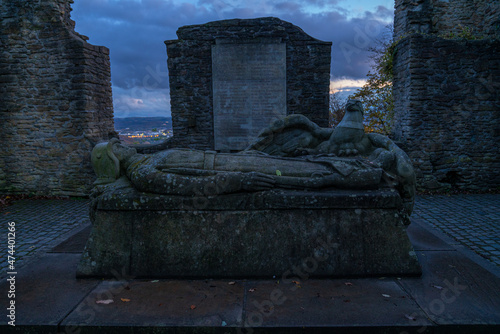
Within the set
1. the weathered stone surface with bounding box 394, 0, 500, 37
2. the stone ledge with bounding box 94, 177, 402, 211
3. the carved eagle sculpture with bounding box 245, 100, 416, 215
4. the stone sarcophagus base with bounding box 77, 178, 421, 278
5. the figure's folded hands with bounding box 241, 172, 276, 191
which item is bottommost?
the stone sarcophagus base with bounding box 77, 178, 421, 278

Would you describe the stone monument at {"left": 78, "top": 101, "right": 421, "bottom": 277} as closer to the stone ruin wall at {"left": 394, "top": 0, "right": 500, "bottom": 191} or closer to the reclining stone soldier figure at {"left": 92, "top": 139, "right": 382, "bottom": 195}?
the reclining stone soldier figure at {"left": 92, "top": 139, "right": 382, "bottom": 195}

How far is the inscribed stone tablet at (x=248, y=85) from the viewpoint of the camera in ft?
28.8

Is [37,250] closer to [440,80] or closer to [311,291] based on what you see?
[311,291]

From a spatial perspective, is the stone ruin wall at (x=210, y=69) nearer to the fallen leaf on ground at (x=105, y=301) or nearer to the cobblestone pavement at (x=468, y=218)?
the cobblestone pavement at (x=468, y=218)

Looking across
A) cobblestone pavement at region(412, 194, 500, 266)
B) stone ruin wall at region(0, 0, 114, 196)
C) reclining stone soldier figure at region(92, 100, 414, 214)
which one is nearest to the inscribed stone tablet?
stone ruin wall at region(0, 0, 114, 196)

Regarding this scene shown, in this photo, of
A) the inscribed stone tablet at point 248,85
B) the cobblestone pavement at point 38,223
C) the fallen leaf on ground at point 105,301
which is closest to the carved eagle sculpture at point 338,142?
the fallen leaf on ground at point 105,301

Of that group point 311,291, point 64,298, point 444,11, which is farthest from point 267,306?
point 444,11

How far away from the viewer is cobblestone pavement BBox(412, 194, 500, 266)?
14.4 feet

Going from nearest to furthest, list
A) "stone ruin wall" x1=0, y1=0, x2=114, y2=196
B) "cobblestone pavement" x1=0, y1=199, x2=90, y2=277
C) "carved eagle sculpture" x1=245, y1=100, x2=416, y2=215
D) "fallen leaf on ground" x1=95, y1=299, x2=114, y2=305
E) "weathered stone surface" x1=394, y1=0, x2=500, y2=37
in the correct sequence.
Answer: "fallen leaf on ground" x1=95, y1=299, x2=114, y2=305
"carved eagle sculpture" x1=245, y1=100, x2=416, y2=215
"cobblestone pavement" x1=0, y1=199, x2=90, y2=277
"stone ruin wall" x1=0, y1=0, x2=114, y2=196
"weathered stone surface" x1=394, y1=0, x2=500, y2=37

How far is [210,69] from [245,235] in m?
6.76

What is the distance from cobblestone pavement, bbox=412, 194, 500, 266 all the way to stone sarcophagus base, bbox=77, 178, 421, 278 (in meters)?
1.83

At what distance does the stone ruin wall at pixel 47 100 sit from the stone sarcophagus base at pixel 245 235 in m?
5.37

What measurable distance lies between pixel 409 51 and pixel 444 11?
10.6 feet

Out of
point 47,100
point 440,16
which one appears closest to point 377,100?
point 440,16
